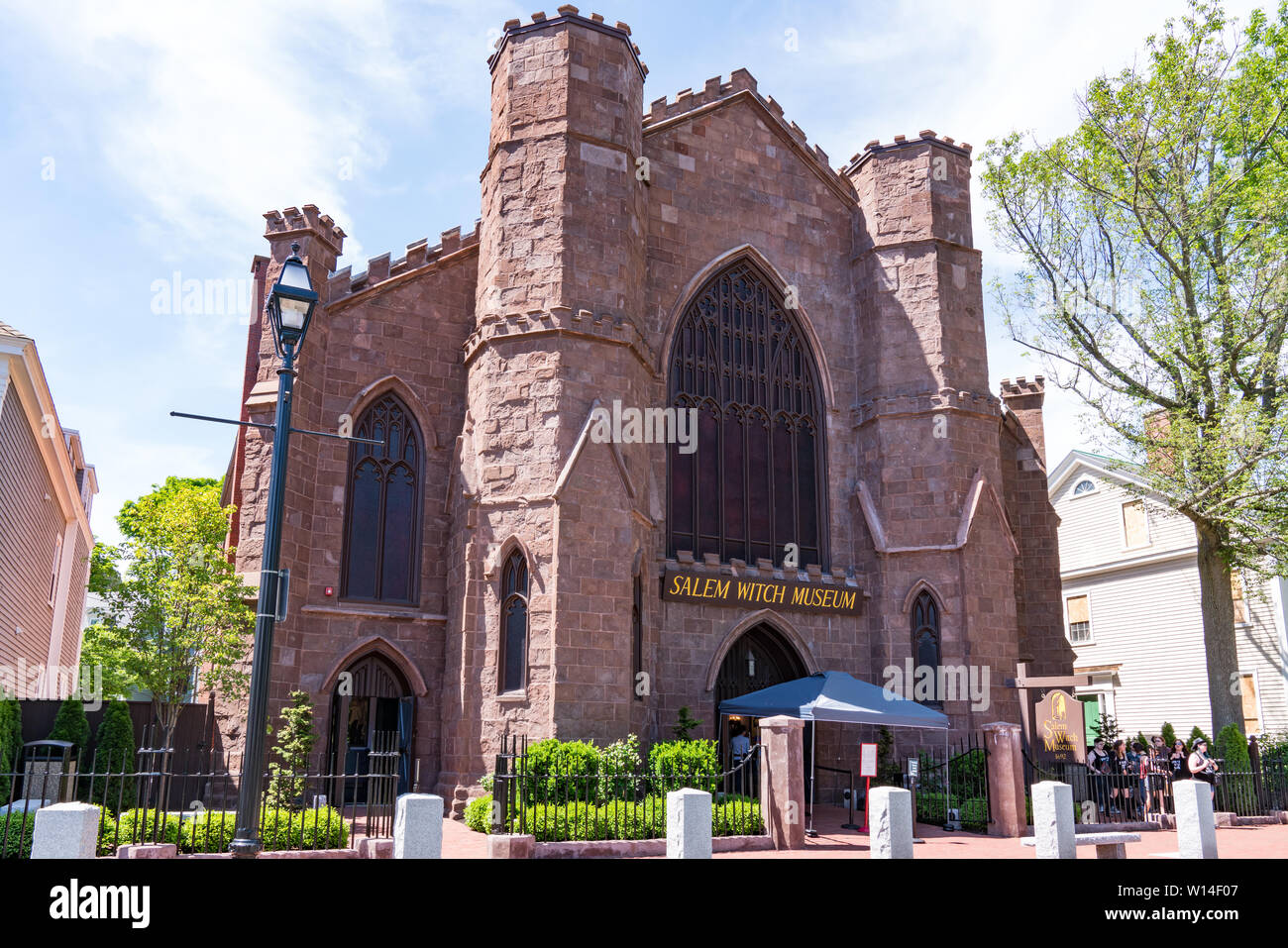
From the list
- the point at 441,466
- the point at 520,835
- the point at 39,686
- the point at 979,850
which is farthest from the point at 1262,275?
the point at 39,686

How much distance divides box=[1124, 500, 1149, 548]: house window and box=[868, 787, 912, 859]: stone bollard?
2926cm

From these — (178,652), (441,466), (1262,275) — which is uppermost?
(1262,275)

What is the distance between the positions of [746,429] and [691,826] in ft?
45.8

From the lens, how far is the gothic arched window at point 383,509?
66.3ft

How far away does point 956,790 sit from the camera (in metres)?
19.0

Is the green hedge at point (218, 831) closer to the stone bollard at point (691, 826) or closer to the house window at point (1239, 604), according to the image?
the stone bollard at point (691, 826)

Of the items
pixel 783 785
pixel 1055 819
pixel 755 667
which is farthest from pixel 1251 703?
pixel 1055 819

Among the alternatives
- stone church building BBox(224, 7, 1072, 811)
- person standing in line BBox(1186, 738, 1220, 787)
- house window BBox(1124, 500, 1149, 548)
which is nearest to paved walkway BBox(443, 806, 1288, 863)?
person standing in line BBox(1186, 738, 1220, 787)

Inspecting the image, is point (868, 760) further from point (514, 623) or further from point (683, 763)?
point (514, 623)

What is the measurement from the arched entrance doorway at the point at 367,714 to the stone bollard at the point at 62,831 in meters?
11.6

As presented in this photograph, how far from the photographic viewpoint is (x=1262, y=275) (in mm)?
23469

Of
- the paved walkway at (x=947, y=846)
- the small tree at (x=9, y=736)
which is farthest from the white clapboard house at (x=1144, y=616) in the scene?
the small tree at (x=9, y=736)

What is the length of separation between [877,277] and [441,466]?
11.1 meters
